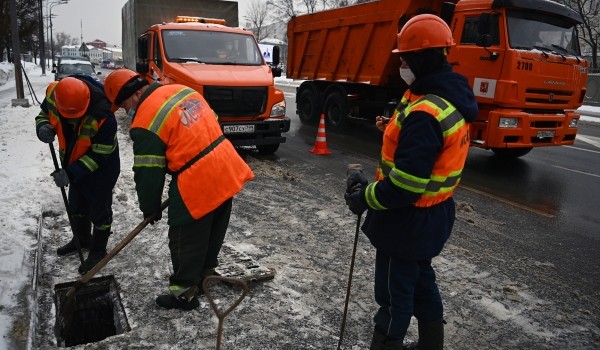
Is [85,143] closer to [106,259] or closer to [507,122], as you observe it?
[106,259]

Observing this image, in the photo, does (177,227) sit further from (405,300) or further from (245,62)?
(245,62)

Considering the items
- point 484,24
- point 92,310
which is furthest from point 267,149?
point 92,310

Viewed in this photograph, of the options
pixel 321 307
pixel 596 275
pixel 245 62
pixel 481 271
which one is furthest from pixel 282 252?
pixel 245 62

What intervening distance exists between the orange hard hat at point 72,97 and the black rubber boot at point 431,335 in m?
2.79

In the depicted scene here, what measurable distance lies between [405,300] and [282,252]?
193 centimetres

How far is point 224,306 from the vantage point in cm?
324

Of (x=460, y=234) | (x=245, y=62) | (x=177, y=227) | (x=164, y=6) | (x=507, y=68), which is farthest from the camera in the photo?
(x=164, y=6)

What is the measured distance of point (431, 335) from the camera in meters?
2.63

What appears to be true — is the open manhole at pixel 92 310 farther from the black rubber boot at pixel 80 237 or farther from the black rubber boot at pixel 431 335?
the black rubber boot at pixel 431 335

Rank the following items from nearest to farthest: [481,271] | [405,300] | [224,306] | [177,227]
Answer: [405,300]
[177,227]
[224,306]
[481,271]

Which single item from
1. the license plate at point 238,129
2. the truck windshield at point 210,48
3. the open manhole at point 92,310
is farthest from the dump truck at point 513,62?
the open manhole at point 92,310

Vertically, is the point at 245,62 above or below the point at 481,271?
above

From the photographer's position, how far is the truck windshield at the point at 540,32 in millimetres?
7535

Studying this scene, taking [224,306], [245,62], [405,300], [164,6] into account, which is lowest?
[224,306]
